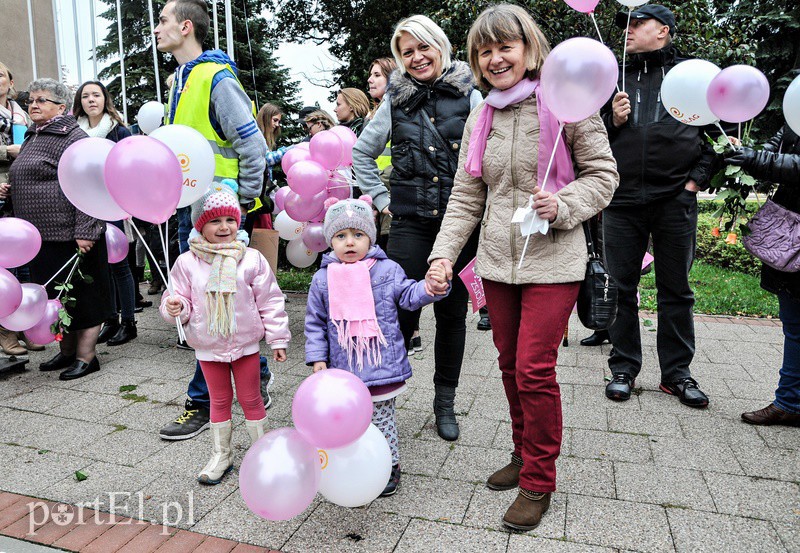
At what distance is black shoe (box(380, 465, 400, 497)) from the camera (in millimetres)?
2717

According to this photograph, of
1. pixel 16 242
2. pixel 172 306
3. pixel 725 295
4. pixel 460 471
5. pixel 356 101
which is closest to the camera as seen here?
pixel 172 306

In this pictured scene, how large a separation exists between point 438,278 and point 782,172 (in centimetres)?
192

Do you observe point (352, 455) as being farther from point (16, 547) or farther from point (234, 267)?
point (16, 547)

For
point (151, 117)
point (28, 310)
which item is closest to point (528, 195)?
point (28, 310)

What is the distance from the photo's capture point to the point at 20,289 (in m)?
3.81

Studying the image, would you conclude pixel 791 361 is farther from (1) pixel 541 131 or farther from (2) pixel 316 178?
(2) pixel 316 178

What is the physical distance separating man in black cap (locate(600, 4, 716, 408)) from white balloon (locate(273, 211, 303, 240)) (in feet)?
8.24

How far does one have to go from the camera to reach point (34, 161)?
13.9 feet

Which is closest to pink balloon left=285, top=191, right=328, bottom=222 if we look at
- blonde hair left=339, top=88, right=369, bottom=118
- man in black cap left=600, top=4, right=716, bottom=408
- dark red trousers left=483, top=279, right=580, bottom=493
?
blonde hair left=339, top=88, right=369, bottom=118

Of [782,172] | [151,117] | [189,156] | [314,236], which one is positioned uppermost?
[151,117]

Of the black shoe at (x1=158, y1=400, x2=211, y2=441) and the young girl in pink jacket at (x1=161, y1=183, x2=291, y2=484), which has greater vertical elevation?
the young girl in pink jacket at (x1=161, y1=183, x2=291, y2=484)

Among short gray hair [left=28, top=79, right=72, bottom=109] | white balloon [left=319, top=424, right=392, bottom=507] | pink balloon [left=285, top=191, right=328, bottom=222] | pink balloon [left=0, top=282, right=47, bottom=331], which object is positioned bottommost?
white balloon [left=319, top=424, right=392, bottom=507]

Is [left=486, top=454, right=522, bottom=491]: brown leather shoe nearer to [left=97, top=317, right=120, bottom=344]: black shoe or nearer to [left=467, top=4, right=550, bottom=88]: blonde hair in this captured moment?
[left=467, top=4, right=550, bottom=88]: blonde hair

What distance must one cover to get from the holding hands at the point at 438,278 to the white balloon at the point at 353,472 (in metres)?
0.66
